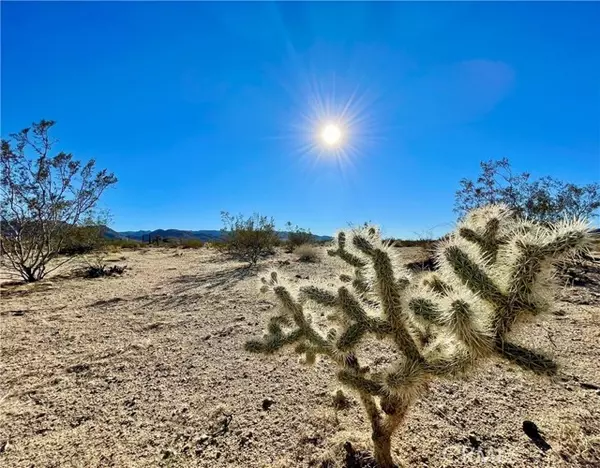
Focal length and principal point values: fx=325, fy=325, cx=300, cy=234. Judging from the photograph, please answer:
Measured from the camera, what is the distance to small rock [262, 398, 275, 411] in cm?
282

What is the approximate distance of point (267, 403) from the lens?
9.42 feet

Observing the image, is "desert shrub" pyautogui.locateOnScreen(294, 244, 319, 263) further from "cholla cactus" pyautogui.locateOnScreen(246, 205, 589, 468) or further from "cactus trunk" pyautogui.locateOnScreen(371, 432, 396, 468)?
"cactus trunk" pyautogui.locateOnScreen(371, 432, 396, 468)

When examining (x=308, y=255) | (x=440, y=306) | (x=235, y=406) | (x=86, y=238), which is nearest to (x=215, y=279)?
(x=308, y=255)

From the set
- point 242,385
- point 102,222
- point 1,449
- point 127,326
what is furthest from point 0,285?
point 242,385

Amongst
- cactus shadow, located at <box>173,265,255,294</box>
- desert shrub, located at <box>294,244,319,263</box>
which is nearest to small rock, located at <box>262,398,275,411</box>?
cactus shadow, located at <box>173,265,255,294</box>

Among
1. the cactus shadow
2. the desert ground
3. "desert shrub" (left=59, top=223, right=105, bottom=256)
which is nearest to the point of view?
the desert ground

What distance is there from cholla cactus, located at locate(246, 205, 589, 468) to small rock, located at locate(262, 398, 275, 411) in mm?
954

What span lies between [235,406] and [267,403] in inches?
11.0

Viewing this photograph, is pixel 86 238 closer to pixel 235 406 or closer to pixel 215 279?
pixel 215 279

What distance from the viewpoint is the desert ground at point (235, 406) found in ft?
7.35

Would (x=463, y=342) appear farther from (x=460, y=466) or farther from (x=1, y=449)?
(x=1, y=449)

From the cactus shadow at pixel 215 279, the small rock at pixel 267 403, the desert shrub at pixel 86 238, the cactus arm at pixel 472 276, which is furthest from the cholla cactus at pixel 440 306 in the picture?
the desert shrub at pixel 86 238

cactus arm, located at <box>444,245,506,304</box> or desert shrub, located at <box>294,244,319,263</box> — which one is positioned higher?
desert shrub, located at <box>294,244,319,263</box>

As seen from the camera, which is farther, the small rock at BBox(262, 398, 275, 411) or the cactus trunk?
the small rock at BBox(262, 398, 275, 411)
